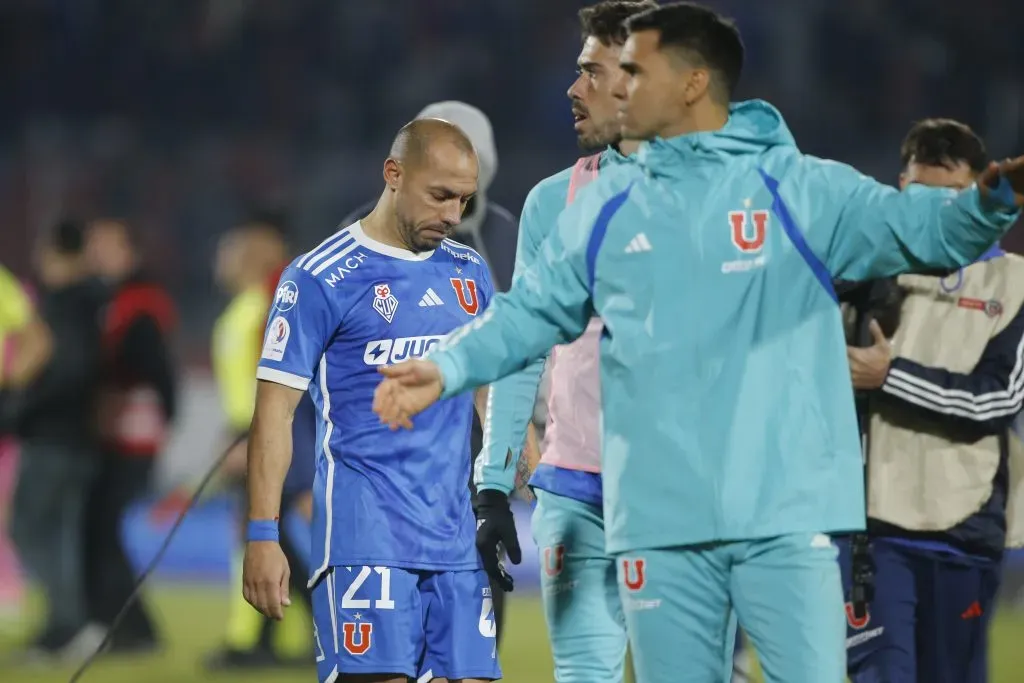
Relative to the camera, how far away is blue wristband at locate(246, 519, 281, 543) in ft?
14.4

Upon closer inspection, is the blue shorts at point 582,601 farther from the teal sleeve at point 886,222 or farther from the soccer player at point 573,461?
the teal sleeve at point 886,222

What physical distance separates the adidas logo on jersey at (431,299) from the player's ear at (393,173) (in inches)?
13.2

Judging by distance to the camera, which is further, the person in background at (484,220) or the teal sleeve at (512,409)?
the person in background at (484,220)

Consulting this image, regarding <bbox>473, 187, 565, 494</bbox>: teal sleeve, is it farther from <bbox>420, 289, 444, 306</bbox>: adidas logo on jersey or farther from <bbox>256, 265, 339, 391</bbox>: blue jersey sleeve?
<bbox>256, 265, 339, 391</bbox>: blue jersey sleeve

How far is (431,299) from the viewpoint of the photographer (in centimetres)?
466

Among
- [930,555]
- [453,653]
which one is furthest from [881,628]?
[453,653]

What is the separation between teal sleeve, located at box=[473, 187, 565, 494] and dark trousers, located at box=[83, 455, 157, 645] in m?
5.50

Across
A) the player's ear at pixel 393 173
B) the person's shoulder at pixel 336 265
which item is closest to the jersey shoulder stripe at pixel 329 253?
the person's shoulder at pixel 336 265

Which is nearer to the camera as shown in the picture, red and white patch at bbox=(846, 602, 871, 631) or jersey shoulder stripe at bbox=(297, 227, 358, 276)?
jersey shoulder stripe at bbox=(297, 227, 358, 276)

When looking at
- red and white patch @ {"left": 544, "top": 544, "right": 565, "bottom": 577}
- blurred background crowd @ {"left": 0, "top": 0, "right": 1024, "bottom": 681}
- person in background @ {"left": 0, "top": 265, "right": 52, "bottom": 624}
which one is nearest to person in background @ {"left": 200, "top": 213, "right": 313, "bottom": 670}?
person in background @ {"left": 0, "top": 265, "right": 52, "bottom": 624}

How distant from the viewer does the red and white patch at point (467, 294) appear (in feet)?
15.5

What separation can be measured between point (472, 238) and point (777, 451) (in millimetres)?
2639

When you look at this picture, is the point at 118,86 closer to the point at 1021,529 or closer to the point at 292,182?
the point at 292,182

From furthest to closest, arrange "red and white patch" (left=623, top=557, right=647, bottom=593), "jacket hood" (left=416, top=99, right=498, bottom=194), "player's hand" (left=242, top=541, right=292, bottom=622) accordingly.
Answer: "jacket hood" (left=416, top=99, right=498, bottom=194)
"player's hand" (left=242, top=541, right=292, bottom=622)
"red and white patch" (left=623, top=557, right=647, bottom=593)
